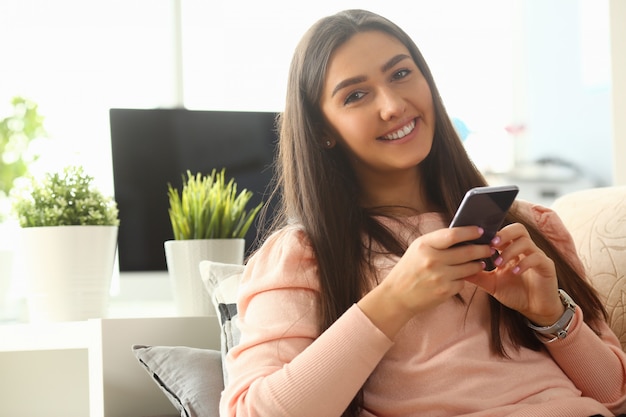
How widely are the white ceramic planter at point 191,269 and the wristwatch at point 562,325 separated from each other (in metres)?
0.78

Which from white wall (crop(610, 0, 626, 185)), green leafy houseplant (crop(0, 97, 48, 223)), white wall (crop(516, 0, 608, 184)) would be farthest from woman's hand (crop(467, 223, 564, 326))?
white wall (crop(516, 0, 608, 184))

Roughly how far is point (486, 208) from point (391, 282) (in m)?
0.16

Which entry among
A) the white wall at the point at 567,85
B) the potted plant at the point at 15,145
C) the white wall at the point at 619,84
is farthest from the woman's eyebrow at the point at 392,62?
the white wall at the point at 567,85

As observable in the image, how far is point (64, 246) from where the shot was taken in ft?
6.11

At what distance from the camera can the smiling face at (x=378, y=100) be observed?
138 centimetres

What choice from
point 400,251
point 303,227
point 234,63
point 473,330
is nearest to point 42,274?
point 303,227

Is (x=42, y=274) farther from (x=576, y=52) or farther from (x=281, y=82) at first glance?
(x=576, y=52)

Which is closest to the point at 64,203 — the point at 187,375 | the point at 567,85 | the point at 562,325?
the point at 187,375

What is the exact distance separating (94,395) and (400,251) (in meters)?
0.70

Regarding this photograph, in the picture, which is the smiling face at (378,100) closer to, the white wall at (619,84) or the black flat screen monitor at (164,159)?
the black flat screen monitor at (164,159)

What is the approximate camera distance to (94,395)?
1.69 metres

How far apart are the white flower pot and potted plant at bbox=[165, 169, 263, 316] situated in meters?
0.15

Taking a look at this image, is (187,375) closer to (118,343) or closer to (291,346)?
(118,343)

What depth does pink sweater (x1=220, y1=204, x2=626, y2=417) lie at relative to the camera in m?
1.15
